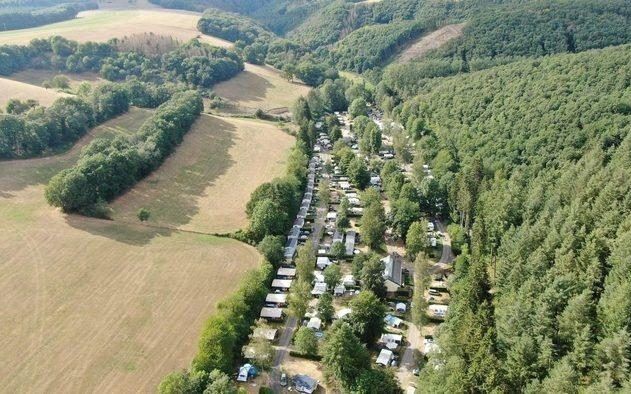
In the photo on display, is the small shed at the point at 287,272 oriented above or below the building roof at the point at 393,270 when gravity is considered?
below

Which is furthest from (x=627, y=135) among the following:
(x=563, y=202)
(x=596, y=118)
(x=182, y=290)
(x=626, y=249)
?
(x=182, y=290)

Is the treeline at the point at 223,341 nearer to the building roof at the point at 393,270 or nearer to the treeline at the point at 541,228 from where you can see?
the building roof at the point at 393,270

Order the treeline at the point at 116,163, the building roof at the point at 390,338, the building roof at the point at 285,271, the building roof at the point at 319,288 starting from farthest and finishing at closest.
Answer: the treeline at the point at 116,163 < the building roof at the point at 285,271 < the building roof at the point at 319,288 < the building roof at the point at 390,338

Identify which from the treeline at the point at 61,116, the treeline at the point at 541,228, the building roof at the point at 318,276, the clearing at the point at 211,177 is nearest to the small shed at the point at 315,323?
the building roof at the point at 318,276

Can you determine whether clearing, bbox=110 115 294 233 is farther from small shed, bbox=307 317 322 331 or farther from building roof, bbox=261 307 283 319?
small shed, bbox=307 317 322 331

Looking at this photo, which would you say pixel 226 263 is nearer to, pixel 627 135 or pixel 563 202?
pixel 563 202
